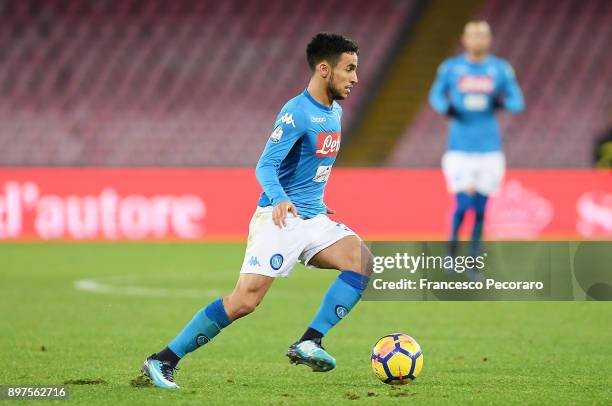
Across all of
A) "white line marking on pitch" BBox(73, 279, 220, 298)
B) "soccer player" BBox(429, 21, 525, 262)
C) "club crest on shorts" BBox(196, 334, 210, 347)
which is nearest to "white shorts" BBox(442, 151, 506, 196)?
"soccer player" BBox(429, 21, 525, 262)

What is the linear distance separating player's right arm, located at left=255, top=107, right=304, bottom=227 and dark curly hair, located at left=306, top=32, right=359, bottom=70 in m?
0.34

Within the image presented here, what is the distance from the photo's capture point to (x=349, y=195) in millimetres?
16812

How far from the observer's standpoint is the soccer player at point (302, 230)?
5.63 meters

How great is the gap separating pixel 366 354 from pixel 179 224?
10088 mm

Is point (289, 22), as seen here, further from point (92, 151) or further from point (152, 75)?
point (92, 151)

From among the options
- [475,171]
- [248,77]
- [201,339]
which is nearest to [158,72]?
[248,77]

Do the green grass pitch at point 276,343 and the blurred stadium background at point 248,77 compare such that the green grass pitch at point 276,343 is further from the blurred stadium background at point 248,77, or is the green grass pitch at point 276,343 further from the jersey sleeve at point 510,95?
the blurred stadium background at point 248,77

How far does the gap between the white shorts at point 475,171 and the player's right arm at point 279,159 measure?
5851 millimetres

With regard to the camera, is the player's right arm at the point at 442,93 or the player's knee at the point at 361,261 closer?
the player's knee at the point at 361,261

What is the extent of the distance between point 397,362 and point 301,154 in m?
1.13

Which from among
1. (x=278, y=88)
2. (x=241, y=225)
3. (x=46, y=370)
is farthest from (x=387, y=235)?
(x=46, y=370)

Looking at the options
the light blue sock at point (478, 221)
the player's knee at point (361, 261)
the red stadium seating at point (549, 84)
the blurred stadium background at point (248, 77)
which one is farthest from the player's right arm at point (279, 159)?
the red stadium seating at point (549, 84)

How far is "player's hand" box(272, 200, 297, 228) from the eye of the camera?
548 centimetres

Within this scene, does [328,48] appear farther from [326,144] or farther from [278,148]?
[278,148]
